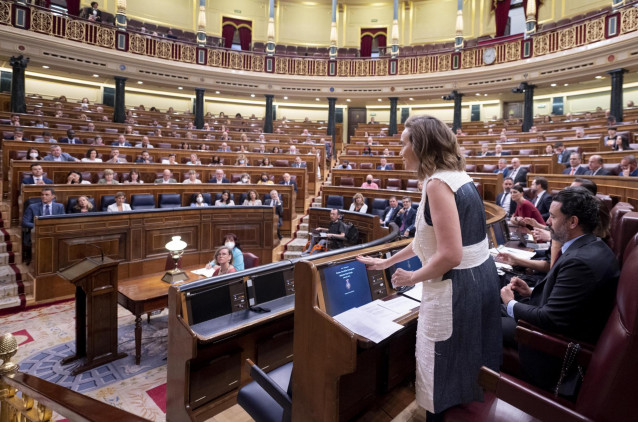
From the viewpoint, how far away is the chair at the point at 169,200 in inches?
224

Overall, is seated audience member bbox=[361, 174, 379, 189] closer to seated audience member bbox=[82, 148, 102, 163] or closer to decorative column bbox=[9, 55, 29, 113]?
seated audience member bbox=[82, 148, 102, 163]

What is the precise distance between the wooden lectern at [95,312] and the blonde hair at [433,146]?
258 centimetres

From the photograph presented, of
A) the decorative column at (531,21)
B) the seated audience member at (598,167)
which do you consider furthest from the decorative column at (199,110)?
the seated audience member at (598,167)

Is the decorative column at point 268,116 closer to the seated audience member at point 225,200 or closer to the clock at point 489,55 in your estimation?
the clock at point 489,55

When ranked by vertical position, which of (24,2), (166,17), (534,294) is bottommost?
(534,294)

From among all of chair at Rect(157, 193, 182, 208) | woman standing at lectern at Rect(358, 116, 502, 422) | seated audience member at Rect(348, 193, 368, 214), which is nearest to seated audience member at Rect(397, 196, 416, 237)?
seated audience member at Rect(348, 193, 368, 214)

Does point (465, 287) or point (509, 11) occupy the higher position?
point (509, 11)

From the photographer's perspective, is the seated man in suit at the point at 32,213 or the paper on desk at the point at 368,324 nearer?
the paper on desk at the point at 368,324

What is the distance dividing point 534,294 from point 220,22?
53.4 ft

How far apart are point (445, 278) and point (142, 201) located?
5270 mm

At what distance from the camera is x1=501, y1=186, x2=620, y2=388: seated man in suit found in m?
1.27

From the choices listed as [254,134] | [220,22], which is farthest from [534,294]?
[220,22]

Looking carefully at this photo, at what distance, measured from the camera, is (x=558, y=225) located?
57.7 inches

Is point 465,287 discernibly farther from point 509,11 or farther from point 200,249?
point 509,11
